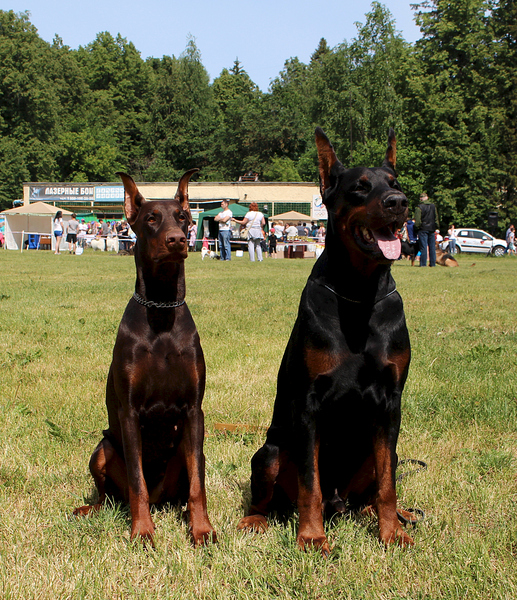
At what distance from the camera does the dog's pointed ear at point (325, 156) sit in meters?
2.71

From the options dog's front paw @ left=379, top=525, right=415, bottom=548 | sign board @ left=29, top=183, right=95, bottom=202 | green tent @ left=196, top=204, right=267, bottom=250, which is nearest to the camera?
dog's front paw @ left=379, top=525, right=415, bottom=548

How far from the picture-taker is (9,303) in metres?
9.98

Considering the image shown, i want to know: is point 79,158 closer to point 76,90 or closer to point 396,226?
point 76,90

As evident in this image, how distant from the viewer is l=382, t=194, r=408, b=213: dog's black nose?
94.6 inches

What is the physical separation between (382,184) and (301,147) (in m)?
73.7

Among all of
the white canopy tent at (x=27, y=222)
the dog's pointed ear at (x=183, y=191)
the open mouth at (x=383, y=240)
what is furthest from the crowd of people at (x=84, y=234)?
the open mouth at (x=383, y=240)

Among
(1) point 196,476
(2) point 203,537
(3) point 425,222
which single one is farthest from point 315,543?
(3) point 425,222

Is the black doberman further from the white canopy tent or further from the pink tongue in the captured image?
the white canopy tent

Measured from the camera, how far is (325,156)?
2719 millimetres

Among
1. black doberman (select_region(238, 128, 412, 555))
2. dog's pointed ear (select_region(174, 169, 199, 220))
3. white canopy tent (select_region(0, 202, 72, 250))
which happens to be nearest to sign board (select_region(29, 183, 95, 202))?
white canopy tent (select_region(0, 202, 72, 250))

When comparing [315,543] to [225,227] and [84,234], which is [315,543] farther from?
[84,234]

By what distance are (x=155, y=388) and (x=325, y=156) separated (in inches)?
53.2

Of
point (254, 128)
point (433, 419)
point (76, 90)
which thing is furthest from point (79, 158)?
point (433, 419)

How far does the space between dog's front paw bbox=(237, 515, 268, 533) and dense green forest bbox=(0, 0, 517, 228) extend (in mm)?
44508
